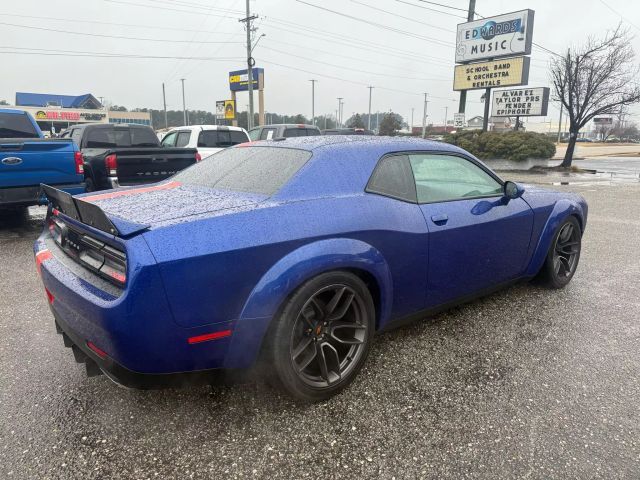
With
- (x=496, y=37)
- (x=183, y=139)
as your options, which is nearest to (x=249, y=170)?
(x=183, y=139)

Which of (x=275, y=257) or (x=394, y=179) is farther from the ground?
(x=394, y=179)

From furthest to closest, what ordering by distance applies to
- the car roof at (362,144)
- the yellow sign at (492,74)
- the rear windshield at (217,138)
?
the yellow sign at (492,74) → the rear windshield at (217,138) → the car roof at (362,144)

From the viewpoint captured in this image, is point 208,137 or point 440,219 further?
point 208,137

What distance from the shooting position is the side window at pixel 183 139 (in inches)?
418

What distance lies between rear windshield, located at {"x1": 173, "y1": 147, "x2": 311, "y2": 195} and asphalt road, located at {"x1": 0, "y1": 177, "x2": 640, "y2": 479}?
1175 mm

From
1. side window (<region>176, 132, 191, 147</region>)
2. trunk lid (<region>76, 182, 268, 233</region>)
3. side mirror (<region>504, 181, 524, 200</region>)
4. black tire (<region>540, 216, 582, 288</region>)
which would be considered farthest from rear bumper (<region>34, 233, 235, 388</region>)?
side window (<region>176, 132, 191, 147</region>)

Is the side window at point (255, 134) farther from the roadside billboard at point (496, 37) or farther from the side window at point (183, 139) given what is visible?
the roadside billboard at point (496, 37)

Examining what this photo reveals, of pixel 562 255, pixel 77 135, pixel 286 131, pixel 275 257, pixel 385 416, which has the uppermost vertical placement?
pixel 286 131

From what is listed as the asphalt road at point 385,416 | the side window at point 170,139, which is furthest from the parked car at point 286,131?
the asphalt road at point 385,416

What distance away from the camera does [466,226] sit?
3.10 metres

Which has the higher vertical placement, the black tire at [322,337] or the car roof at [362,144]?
the car roof at [362,144]

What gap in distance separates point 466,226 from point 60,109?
79.2 m

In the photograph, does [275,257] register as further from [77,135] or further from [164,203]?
[77,135]

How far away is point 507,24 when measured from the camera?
66.9 ft
